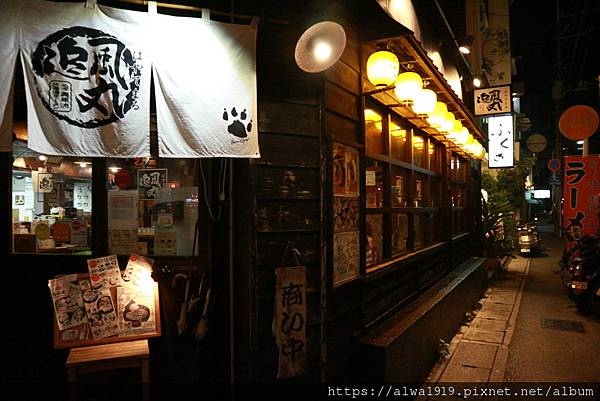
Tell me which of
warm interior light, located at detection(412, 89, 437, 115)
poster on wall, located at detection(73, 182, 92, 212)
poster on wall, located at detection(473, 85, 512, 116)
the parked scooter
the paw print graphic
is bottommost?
the parked scooter

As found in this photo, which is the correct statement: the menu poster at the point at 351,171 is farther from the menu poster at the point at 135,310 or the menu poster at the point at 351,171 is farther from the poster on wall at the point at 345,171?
the menu poster at the point at 135,310

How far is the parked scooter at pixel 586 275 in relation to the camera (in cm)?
1033

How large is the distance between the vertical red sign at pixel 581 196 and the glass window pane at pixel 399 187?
7.27m

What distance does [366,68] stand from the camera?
6.34 meters

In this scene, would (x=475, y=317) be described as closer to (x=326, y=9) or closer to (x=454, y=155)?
(x=454, y=155)

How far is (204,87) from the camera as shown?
409 cm

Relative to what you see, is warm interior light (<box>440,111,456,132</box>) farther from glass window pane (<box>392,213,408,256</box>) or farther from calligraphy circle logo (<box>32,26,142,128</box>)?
calligraphy circle logo (<box>32,26,142,128</box>)

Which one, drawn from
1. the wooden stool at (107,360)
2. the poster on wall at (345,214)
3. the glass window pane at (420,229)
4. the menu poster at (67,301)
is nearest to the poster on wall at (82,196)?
the menu poster at (67,301)

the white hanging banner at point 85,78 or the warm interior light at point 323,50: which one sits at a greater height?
the warm interior light at point 323,50

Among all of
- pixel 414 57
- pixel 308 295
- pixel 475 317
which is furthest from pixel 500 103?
pixel 308 295

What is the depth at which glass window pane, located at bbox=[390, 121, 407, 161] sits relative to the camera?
8.12 m

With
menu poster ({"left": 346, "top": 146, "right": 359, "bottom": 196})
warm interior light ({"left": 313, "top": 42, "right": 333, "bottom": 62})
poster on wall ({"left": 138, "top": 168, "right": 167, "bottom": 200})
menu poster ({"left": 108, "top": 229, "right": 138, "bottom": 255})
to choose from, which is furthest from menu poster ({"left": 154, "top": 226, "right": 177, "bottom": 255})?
warm interior light ({"left": 313, "top": 42, "right": 333, "bottom": 62})

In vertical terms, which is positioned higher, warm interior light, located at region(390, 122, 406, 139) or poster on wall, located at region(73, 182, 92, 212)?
warm interior light, located at region(390, 122, 406, 139)

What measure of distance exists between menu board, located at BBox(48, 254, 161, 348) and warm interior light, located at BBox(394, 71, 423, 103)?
15.2 ft
